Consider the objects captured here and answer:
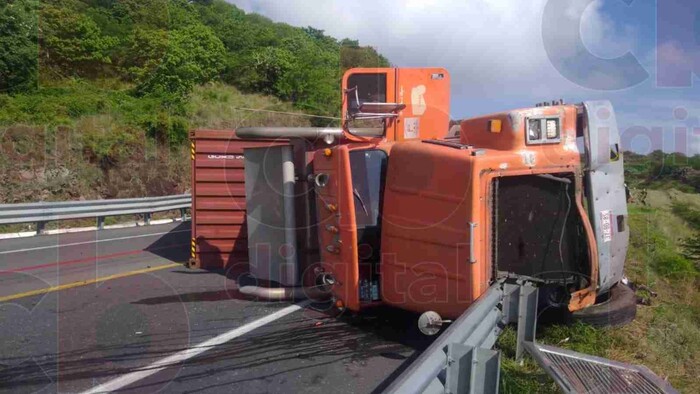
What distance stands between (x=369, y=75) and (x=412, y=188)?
6.34 ft

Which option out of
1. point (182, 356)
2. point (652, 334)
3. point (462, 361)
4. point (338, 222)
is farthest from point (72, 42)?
point (462, 361)

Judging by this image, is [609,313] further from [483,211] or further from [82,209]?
[82,209]

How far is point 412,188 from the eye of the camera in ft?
17.5

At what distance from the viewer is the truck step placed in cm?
364

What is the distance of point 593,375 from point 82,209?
12862 mm

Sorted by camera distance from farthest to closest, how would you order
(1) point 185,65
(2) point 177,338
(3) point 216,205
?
(1) point 185,65
(3) point 216,205
(2) point 177,338

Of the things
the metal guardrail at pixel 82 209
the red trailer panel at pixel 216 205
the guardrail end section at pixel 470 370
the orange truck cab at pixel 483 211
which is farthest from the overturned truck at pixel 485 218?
the metal guardrail at pixel 82 209

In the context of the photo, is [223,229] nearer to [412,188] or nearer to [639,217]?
[412,188]

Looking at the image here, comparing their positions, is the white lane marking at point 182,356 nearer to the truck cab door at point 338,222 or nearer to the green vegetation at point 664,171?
the truck cab door at point 338,222

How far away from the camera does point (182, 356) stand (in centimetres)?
501

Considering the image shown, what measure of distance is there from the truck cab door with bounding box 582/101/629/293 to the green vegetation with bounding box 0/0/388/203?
334 centimetres

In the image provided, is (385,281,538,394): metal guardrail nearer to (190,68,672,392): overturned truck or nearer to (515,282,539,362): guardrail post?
(190,68,672,392): overturned truck

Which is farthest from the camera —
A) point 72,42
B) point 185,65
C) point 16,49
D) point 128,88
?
point 185,65

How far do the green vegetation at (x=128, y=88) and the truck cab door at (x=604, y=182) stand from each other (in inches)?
132
